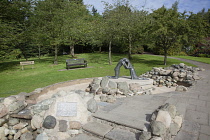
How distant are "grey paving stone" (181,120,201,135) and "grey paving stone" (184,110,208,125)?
0.23 m

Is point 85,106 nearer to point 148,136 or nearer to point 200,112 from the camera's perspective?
point 148,136

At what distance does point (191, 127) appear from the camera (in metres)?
3.02

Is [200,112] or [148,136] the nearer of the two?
[148,136]

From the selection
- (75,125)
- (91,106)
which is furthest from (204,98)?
(75,125)

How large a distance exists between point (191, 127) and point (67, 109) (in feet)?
10.2

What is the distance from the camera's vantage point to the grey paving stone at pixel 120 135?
2960mm

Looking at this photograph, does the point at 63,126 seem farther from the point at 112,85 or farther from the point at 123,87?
the point at 123,87

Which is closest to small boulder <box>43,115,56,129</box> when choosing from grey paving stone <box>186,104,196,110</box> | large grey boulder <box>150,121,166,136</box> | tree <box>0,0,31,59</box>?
large grey boulder <box>150,121,166,136</box>

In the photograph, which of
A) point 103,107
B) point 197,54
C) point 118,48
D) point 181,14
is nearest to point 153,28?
point 181,14

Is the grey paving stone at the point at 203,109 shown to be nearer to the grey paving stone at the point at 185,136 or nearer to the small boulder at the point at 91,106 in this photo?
the grey paving stone at the point at 185,136

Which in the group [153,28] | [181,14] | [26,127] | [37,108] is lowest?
[26,127]

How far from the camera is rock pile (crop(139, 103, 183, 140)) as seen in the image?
2.65m

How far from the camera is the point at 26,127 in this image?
4.08 m

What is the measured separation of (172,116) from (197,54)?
83.4ft
